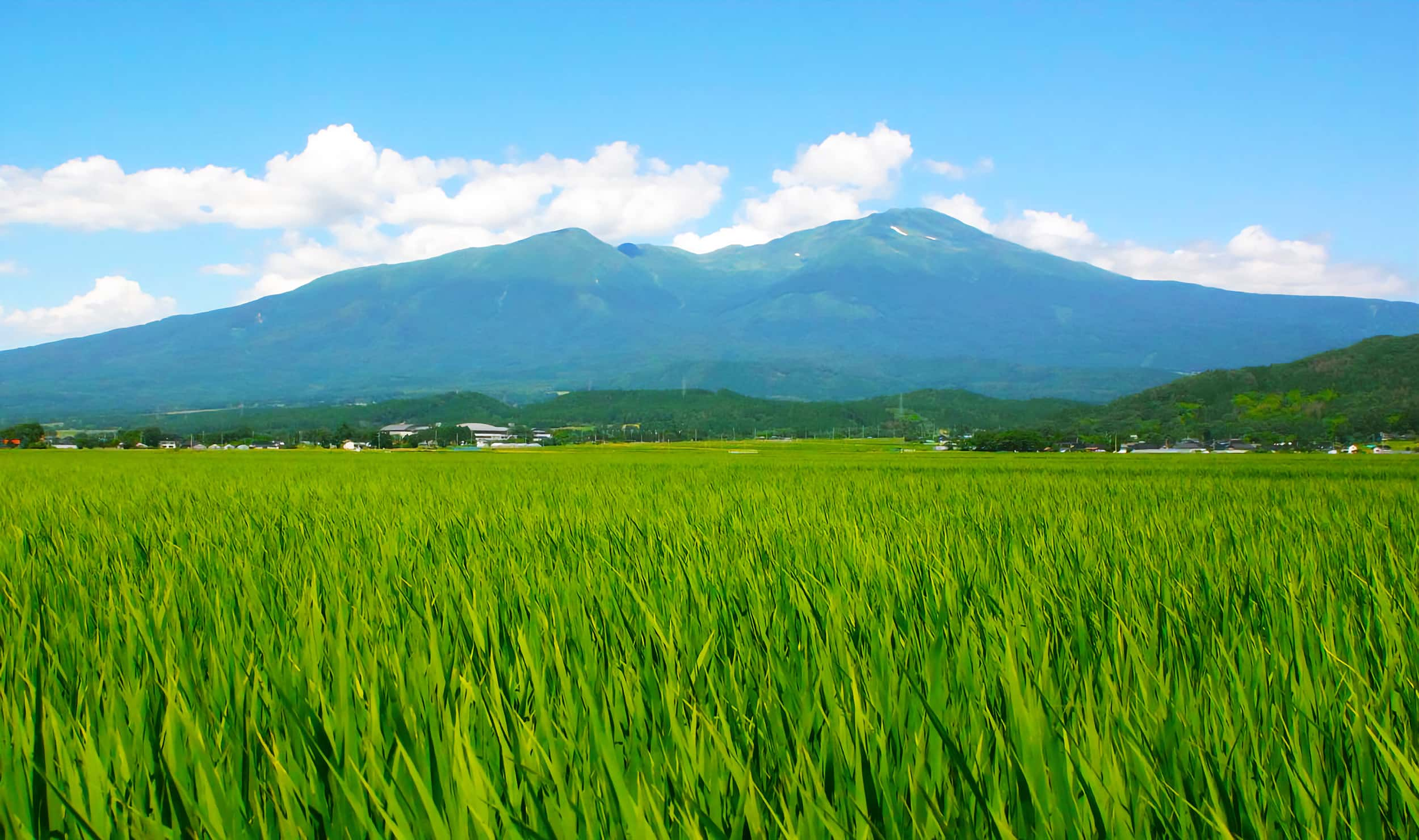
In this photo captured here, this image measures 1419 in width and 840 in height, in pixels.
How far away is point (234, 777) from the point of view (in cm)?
121

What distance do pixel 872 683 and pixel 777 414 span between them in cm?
9452

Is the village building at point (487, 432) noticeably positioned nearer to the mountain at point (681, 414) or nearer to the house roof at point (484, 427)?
the house roof at point (484, 427)

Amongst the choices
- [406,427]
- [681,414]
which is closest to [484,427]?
[406,427]

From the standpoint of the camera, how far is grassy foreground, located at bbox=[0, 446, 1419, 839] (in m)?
1.06

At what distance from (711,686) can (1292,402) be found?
5330 centimetres

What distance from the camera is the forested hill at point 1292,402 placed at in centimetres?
3769

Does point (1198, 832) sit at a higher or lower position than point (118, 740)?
lower

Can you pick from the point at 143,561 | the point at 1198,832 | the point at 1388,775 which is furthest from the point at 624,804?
the point at 143,561

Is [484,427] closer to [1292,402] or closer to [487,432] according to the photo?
[487,432]

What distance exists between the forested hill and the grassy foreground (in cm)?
4274

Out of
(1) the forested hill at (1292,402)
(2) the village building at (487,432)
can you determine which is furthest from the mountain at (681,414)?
(1) the forested hill at (1292,402)

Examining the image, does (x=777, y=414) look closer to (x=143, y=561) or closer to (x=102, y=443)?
(x=102, y=443)

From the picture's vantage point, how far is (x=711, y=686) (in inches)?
58.3

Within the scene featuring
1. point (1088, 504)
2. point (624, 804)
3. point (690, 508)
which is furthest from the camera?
point (1088, 504)
